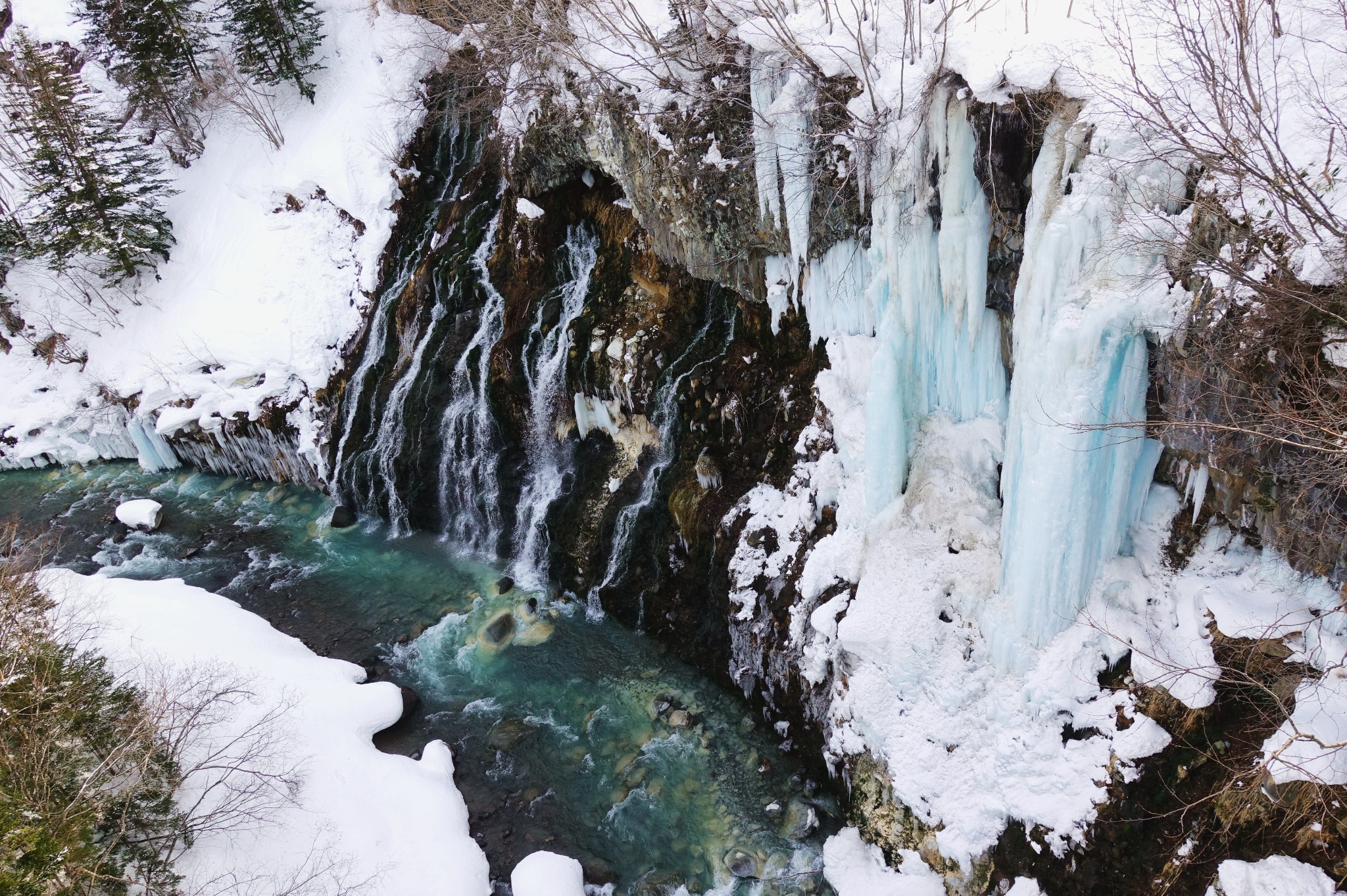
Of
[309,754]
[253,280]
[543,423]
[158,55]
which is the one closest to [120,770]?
[309,754]

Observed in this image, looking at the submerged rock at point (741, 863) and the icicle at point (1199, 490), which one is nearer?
the icicle at point (1199, 490)

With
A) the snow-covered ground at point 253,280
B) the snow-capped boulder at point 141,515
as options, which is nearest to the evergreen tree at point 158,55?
the snow-covered ground at point 253,280

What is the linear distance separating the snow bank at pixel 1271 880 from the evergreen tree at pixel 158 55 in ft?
82.1

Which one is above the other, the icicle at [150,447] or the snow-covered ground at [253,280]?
the snow-covered ground at [253,280]

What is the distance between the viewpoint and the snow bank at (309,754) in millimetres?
7484

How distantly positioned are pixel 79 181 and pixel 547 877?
1908 centimetres

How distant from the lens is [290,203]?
58.2 ft

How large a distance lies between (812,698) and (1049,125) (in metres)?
6.59

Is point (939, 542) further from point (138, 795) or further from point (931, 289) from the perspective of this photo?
point (138, 795)

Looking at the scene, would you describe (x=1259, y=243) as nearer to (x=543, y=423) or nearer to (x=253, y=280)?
(x=543, y=423)

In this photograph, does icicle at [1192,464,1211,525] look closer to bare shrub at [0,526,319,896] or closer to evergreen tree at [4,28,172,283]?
bare shrub at [0,526,319,896]

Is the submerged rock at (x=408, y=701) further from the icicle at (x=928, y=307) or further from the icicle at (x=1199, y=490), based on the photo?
the icicle at (x=1199, y=490)

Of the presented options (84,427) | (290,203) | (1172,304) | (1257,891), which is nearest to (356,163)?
(290,203)

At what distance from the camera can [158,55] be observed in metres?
18.5
